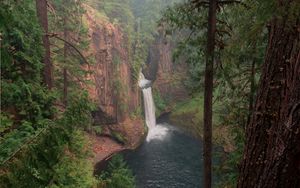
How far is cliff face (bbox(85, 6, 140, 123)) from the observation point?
97.3ft

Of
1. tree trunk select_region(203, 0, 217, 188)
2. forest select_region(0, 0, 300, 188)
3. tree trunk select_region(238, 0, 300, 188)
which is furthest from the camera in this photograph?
tree trunk select_region(203, 0, 217, 188)

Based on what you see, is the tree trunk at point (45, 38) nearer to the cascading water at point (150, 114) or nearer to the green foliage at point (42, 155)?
the green foliage at point (42, 155)

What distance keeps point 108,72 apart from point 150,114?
32.1 ft

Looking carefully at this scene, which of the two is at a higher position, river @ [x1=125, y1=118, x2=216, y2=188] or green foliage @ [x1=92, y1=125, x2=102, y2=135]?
green foliage @ [x1=92, y1=125, x2=102, y2=135]

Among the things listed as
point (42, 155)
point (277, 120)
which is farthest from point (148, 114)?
point (277, 120)

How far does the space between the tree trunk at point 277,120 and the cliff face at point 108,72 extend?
25.5 m

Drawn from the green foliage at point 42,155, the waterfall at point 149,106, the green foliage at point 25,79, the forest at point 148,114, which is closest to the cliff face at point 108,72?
the forest at point 148,114

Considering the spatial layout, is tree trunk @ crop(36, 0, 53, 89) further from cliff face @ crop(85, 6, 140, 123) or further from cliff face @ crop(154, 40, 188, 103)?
cliff face @ crop(154, 40, 188, 103)

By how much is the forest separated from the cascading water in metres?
0.34

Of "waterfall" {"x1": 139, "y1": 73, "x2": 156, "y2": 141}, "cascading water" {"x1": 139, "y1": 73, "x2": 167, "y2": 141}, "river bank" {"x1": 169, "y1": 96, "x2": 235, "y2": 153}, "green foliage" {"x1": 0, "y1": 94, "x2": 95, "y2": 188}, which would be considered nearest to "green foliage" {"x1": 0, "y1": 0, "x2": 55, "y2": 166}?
"green foliage" {"x1": 0, "y1": 94, "x2": 95, "y2": 188}

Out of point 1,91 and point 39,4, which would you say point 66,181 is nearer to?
point 1,91

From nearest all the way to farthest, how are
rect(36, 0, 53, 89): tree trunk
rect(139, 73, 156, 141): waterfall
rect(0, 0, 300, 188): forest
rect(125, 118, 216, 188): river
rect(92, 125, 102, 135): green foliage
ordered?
rect(0, 0, 300, 188): forest, rect(36, 0, 53, 89): tree trunk, rect(125, 118, 216, 188): river, rect(92, 125, 102, 135): green foliage, rect(139, 73, 156, 141): waterfall

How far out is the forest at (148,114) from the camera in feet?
10.6

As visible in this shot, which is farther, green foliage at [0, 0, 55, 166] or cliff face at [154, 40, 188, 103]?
cliff face at [154, 40, 188, 103]
